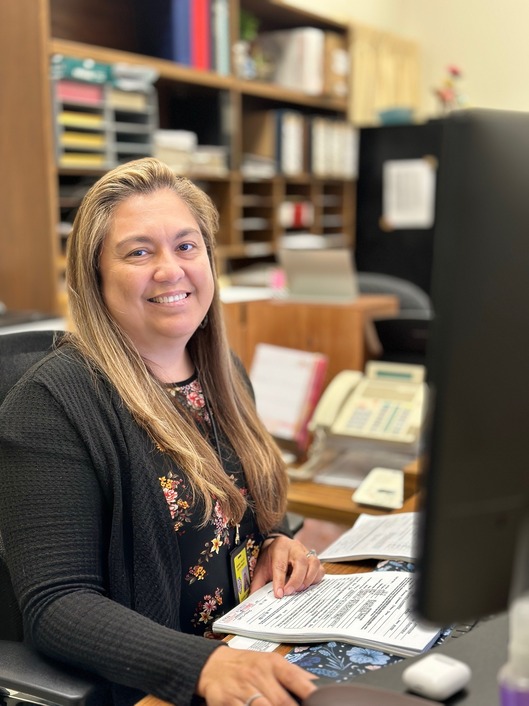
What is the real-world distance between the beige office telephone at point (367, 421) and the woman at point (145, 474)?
50cm

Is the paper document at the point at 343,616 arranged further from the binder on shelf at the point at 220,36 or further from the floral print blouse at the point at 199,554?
the binder on shelf at the point at 220,36

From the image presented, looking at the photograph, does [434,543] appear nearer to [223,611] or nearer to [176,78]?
[223,611]

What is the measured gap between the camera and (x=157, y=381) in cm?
126

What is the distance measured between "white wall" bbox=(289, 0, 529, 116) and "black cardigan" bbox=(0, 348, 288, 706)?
14.9 ft

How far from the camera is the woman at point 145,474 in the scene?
0.93 m

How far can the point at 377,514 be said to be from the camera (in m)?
1.61

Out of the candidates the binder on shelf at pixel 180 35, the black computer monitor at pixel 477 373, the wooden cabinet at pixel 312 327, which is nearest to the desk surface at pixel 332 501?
the wooden cabinet at pixel 312 327

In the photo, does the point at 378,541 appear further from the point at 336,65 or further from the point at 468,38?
the point at 468,38

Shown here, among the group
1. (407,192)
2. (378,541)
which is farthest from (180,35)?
(378,541)

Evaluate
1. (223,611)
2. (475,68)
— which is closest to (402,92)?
(475,68)

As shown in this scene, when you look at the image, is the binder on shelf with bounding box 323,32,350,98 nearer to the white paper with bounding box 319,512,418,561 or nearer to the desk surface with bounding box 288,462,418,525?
Answer: the desk surface with bounding box 288,462,418,525

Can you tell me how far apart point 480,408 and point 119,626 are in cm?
59

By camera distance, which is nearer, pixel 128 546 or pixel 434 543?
pixel 434 543

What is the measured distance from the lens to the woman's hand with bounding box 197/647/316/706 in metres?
0.80
